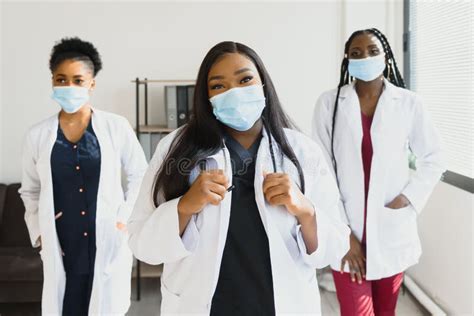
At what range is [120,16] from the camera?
12.1 feet

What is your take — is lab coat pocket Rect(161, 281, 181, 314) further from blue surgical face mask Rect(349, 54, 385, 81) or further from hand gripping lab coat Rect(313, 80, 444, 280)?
blue surgical face mask Rect(349, 54, 385, 81)

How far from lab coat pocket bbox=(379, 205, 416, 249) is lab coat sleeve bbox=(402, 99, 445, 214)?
5 cm

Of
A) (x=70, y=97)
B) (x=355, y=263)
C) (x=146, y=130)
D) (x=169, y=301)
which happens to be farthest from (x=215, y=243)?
(x=146, y=130)

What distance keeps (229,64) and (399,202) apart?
1.06 metres

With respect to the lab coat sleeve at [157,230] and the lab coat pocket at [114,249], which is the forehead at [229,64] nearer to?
the lab coat sleeve at [157,230]

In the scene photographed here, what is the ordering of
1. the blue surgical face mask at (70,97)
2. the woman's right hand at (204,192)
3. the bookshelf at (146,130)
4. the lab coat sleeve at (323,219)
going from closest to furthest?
the woman's right hand at (204,192) < the lab coat sleeve at (323,219) < the blue surgical face mask at (70,97) < the bookshelf at (146,130)

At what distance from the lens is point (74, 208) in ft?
6.57

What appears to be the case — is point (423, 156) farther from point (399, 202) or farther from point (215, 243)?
point (215, 243)

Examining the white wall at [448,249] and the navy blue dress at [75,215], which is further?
the white wall at [448,249]

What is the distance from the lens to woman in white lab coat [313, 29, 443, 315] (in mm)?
1893

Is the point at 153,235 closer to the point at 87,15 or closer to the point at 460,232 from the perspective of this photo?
the point at 460,232

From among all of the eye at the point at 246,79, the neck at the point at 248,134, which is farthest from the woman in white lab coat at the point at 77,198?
the eye at the point at 246,79

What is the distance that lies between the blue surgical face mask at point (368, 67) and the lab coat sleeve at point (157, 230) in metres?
1.04

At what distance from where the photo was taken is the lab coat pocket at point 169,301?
1191mm
